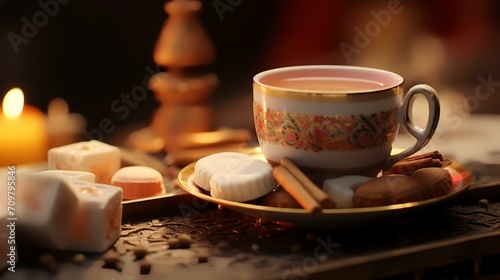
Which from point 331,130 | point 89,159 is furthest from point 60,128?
point 331,130

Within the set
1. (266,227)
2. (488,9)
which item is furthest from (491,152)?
(488,9)

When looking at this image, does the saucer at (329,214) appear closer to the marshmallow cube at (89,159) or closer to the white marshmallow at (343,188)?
the white marshmallow at (343,188)

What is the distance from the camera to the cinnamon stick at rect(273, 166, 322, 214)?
777mm

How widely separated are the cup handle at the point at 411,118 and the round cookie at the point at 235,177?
0.16m

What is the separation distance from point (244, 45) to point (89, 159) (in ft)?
2.92

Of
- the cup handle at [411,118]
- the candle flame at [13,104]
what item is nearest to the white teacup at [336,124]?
the cup handle at [411,118]

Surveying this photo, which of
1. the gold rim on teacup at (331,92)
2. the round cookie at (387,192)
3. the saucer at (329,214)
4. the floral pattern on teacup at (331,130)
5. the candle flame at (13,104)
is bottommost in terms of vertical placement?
the saucer at (329,214)

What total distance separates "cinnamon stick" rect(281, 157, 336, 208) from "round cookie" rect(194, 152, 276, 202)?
2 centimetres

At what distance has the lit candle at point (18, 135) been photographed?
1.27 metres

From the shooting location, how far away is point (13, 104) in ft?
4.17

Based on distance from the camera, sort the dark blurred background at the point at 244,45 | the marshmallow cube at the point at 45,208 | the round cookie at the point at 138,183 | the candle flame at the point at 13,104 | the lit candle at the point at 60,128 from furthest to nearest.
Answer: the dark blurred background at the point at 244,45
the lit candle at the point at 60,128
the candle flame at the point at 13,104
the round cookie at the point at 138,183
the marshmallow cube at the point at 45,208

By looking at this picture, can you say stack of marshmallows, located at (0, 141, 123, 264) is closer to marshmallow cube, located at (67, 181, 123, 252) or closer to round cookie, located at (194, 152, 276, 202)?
marshmallow cube, located at (67, 181, 123, 252)

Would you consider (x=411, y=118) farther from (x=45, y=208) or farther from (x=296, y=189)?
(x=45, y=208)

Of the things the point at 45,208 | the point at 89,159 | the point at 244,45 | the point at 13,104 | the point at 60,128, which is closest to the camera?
the point at 45,208
